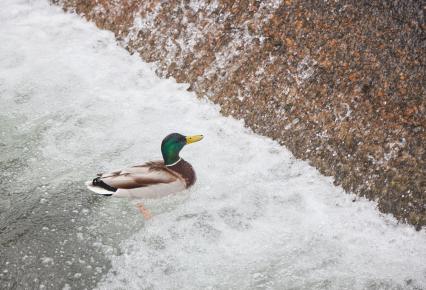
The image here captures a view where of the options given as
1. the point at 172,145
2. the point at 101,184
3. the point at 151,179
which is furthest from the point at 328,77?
the point at 101,184

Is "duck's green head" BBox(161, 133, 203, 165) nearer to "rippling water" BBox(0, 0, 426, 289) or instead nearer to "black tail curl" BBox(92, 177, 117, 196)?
"rippling water" BBox(0, 0, 426, 289)

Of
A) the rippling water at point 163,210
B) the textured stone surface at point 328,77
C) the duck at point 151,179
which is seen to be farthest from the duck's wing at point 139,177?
the textured stone surface at point 328,77

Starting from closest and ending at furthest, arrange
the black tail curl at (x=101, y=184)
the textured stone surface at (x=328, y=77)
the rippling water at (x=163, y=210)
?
the rippling water at (x=163, y=210) → the black tail curl at (x=101, y=184) → the textured stone surface at (x=328, y=77)

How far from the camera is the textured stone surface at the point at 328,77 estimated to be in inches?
191

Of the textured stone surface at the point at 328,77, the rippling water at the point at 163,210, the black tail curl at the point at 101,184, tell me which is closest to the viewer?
the rippling water at the point at 163,210

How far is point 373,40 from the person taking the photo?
203 inches

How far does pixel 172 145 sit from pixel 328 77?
1.81m

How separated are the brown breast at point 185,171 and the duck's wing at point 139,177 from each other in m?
0.06

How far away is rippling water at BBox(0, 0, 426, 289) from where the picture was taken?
4.22 metres

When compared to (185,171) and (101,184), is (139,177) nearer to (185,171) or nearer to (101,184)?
(101,184)

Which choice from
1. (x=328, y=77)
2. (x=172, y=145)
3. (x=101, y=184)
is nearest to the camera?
(x=101, y=184)

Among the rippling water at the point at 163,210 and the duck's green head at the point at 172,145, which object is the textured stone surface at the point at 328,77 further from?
the duck's green head at the point at 172,145

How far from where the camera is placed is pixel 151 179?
4.82 m

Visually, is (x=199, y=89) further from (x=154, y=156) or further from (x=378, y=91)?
(x=378, y=91)
